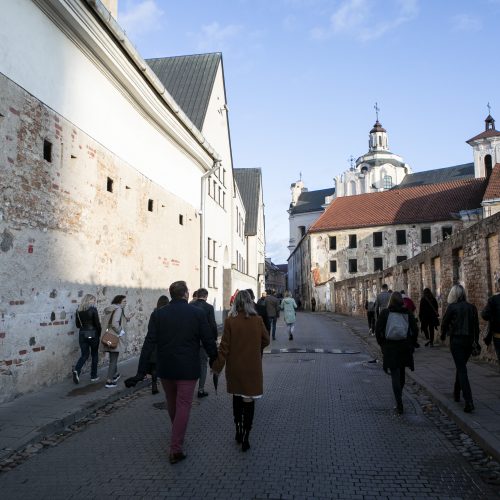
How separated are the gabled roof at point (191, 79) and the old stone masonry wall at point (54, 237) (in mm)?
8232

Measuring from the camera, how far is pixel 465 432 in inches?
237

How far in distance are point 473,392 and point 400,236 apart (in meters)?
45.4

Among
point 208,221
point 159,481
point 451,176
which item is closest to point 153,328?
point 159,481

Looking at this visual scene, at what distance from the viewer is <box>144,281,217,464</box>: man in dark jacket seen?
511 cm

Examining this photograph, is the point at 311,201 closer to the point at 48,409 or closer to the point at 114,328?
the point at 114,328

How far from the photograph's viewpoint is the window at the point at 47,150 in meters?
8.72

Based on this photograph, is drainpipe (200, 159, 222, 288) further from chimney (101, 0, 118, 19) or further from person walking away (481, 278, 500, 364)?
person walking away (481, 278, 500, 364)

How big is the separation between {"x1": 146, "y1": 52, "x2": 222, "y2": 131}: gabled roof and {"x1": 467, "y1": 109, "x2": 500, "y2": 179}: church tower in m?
46.5

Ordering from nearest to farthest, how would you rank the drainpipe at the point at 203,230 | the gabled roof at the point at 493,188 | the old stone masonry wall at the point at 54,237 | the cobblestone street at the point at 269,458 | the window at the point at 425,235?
the cobblestone street at the point at 269,458
the old stone masonry wall at the point at 54,237
the drainpipe at the point at 203,230
the gabled roof at the point at 493,188
the window at the point at 425,235

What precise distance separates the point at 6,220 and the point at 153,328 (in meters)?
3.60

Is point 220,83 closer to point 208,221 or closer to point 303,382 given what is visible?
point 208,221

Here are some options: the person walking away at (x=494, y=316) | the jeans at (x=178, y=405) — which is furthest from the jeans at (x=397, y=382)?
the jeans at (x=178, y=405)

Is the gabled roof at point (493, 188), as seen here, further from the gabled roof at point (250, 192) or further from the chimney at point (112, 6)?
the chimney at point (112, 6)

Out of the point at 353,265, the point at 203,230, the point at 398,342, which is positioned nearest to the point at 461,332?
the point at 398,342
